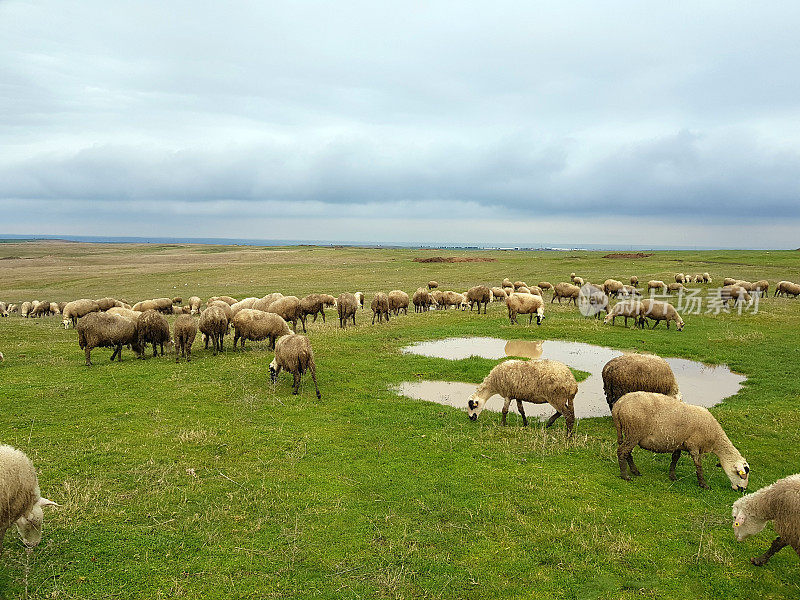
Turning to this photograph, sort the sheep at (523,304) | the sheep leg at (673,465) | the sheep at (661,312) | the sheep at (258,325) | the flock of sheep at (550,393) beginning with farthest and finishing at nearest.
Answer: the sheep at (523,304)
the sheep at (661,312)
the sheep at (258,325)
the sheep leg at (673,465)
the flock of sheep at (550,393)

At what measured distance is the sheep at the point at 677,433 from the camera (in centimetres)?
929

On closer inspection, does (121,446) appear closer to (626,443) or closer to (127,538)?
(127,538)

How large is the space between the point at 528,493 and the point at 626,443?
2594 millimetres

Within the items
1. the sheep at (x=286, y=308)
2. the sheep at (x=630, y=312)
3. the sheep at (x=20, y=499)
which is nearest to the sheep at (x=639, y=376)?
the sheep at (x=20, y=499)

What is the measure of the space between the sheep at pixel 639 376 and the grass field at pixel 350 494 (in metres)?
1.28

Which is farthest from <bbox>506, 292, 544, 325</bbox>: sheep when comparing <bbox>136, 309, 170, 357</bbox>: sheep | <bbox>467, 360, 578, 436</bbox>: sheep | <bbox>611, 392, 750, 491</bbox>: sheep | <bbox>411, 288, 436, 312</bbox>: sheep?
<bbox>136, 309, 170, 357</bbox>: sheep

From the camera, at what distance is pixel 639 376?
1295 cm

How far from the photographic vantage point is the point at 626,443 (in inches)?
387

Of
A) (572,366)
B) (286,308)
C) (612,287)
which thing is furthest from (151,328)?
(612,287)

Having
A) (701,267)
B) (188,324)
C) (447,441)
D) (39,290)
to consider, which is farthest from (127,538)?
(701,267)

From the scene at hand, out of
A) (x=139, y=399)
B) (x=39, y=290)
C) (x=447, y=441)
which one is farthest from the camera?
(x=39, y=290)

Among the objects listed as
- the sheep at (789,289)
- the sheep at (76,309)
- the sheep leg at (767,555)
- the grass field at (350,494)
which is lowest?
the grass field at (350,494)

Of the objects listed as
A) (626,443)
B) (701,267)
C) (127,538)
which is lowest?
(127,538)

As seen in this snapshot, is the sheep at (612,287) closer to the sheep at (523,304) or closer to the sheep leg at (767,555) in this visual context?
the sheep at (523,304)
